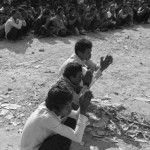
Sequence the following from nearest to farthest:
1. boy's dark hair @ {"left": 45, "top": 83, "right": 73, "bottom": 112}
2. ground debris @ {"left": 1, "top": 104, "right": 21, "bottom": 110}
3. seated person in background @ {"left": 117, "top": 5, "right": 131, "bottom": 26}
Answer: boy's dark hair @ {"left": 45, "top": 83, "right": 73, "bottom": 112} → ground debris @ {"left": 1, "top": 104, "right": 21, "bottom": 110} → seated person in background @ {"left": 117, "top": 5, "right": 131, "bottom": 26}

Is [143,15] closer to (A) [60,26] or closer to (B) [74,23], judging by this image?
(B) [74,23]

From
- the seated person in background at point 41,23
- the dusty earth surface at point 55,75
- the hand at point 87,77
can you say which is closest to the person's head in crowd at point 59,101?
the hand at point 87,77

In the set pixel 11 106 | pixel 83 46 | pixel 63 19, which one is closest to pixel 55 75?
pixel 11 106

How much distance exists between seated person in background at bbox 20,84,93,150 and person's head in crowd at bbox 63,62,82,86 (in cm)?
62

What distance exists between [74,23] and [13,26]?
7.09 ft

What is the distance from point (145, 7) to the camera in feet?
40.0

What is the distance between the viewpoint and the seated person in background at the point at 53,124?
9.63ft

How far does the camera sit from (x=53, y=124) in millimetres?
2955

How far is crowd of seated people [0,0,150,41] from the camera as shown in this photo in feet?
29.0

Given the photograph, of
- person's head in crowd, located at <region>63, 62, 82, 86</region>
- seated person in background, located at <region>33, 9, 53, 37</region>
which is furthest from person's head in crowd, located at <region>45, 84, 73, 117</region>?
seated person in background, located at <region>33, 9, 53, 37</region>

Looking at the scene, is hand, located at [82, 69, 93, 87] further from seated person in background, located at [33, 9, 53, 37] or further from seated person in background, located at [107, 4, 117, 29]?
seated person in background, located at [107, 4, 117, 29]

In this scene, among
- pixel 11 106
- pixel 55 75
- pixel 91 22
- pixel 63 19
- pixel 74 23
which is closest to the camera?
pixel 11 106

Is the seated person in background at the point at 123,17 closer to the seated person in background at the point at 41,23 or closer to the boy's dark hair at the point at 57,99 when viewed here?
the seated person in background at the point at 41,23

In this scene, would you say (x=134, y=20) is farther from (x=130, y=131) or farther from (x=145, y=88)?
(x=130, y=131)
